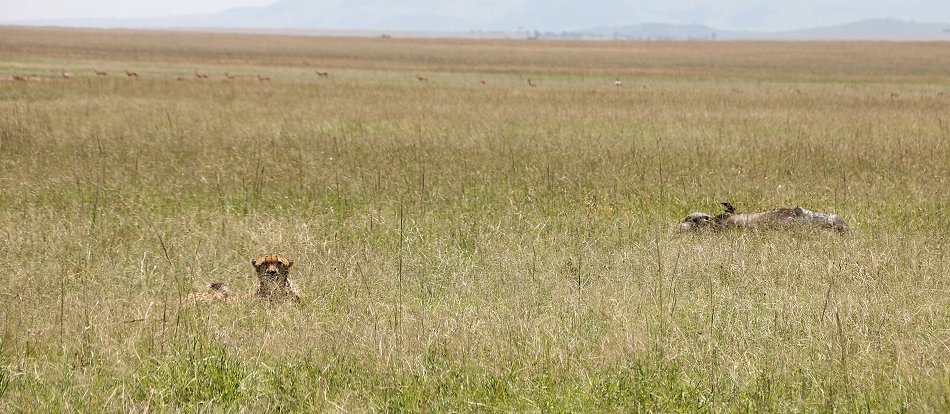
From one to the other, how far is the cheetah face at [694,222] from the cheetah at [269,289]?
154 inches

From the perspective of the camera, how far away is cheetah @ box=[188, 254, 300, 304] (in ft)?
20.5

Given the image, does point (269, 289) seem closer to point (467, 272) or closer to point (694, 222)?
point (467, 272)

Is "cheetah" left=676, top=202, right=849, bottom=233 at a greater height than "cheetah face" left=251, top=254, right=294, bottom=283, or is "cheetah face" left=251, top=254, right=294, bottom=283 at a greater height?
"cheetah face" left=251, top=254, right=294, bottom=283

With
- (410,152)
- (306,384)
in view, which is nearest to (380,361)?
(306,384)

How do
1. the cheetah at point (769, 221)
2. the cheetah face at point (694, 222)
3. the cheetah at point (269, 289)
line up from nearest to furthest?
the cheetah at point (269, 289), the cheetah at point (769, 221), the cheetah face at point (694, 222)

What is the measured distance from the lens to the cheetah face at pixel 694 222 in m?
8.70

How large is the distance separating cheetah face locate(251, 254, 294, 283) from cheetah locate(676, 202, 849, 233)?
12.9ft

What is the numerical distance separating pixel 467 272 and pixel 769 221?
3.20 metres

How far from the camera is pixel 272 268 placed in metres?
6.32

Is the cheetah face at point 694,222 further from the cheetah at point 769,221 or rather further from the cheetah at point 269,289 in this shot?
the cheetah at point 269,289

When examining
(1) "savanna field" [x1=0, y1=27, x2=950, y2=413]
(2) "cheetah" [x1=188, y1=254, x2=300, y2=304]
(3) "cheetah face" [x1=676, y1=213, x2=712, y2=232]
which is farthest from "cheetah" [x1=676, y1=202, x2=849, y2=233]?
(2) "cheetah" [x1=188, y1=254, x2=300, y2=304]

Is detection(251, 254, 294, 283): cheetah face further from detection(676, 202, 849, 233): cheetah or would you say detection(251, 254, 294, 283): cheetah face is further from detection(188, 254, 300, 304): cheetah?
detection(676, 202, 849, 233): cheetah

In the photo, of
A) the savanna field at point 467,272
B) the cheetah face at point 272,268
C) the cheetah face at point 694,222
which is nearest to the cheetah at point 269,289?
the cheetah face at point 272,268

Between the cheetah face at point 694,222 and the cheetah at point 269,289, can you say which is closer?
the cheetah at point 269,289
